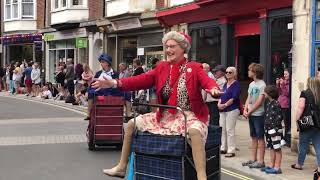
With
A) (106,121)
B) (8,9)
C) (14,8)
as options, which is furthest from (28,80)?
(106,121)

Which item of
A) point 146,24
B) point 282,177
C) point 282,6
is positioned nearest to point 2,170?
point 282,177

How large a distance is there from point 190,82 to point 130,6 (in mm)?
20161

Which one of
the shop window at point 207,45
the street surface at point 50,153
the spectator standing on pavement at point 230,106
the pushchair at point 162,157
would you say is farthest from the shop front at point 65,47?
the pushchair at point 162,157

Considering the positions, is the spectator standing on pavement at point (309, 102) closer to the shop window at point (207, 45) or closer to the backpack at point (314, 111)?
the backpack at point (314, 111)

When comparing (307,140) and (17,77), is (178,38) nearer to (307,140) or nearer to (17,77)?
(307,140)

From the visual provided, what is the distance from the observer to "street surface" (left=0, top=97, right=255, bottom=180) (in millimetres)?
8838

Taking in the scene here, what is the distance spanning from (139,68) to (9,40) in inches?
969

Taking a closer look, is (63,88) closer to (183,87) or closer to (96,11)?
(96,11)

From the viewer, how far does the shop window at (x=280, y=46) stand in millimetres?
15352

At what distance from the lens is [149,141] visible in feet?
15.8

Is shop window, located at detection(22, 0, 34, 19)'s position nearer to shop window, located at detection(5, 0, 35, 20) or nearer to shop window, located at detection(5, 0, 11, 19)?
shop window, located at detection(5, 0, 35, 20)

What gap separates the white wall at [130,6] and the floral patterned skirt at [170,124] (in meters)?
19.3

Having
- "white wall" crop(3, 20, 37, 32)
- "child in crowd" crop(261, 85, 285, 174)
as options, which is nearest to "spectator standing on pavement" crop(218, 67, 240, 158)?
"child in crowd" crop(261, 85, 285, 174)

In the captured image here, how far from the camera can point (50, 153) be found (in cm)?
1087
